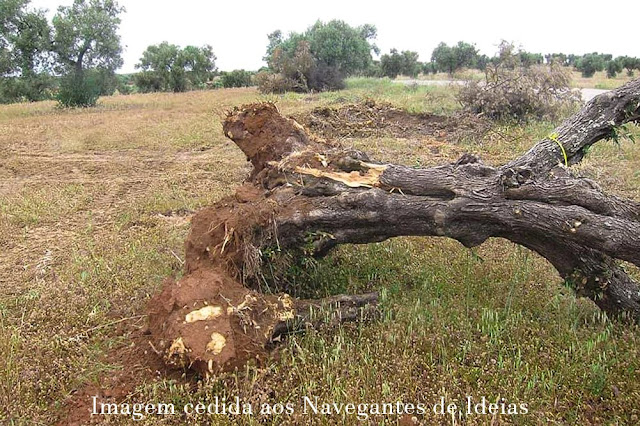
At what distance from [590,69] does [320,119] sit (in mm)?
Result: 31649

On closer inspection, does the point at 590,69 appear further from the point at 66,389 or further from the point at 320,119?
the point at 66,389

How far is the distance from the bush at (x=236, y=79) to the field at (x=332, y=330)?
27.1 meters

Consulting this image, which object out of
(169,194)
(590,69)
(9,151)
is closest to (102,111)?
(9,151)

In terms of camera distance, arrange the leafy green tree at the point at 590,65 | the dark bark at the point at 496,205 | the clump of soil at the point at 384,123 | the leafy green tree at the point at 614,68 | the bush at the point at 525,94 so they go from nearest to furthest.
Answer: the dark bark at the point at 496,205, the clump of soil at the point at 384,123, the bush at the point at 525,94, the leafy green tree at the point at 614,68, the leafy green tree at the point at 590,65

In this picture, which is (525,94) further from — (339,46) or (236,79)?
(236,79)

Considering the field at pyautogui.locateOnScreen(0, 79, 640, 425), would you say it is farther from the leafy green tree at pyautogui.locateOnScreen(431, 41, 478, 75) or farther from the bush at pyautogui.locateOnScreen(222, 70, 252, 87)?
the leafy green tree at pyautogui.locateOnScreen(431, 41, 478, 75)

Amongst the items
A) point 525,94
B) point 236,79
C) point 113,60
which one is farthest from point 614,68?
point 113,60

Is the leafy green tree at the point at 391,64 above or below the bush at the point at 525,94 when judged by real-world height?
above

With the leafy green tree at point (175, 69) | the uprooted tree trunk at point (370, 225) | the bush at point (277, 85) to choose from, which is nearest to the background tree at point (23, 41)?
the bush at point (277, 85)

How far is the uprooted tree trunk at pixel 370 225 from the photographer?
3.29m

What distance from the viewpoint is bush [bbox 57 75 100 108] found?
1972 cm

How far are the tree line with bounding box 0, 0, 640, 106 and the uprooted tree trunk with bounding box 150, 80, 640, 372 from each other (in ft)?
33.4

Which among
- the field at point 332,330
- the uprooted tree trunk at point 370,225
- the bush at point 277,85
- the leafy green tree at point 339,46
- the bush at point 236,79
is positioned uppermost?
the leafy green tree at point 339,46

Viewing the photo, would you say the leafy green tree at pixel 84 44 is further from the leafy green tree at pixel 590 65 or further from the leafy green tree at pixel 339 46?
the leafy green tree at pixel 590 65
